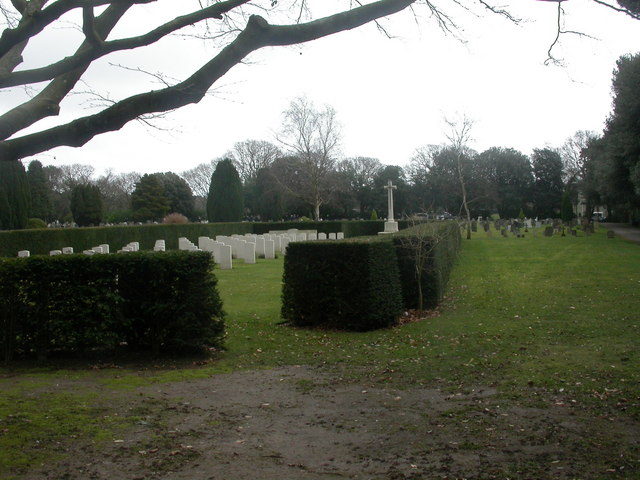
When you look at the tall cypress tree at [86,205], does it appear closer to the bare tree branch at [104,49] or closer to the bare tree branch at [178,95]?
the bare tree branch at [104,49]

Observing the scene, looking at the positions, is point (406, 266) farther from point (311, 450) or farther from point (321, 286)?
point (311, 450)

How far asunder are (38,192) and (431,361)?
58255mm

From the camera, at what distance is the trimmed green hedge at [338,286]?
1030 cm

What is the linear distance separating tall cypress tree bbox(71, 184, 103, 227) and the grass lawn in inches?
1585

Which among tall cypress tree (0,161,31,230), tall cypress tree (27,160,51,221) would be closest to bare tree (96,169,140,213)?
tall cypress tree (27,160,51,221)

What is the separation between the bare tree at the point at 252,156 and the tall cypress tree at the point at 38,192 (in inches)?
871

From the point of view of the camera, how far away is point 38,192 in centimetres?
5788

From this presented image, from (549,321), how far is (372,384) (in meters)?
5.25

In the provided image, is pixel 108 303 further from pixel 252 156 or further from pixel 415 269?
pixel 252 156

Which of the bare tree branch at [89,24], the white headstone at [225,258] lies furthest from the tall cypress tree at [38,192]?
the bare tree branch at [89,24]

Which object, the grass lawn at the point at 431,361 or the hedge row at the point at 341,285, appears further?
the hedge row at the point at 341,285

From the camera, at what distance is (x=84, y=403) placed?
5852 mm

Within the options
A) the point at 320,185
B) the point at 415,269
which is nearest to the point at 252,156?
the point at 320,185

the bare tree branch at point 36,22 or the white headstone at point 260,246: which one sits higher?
the bare tree branch at point 36,22
